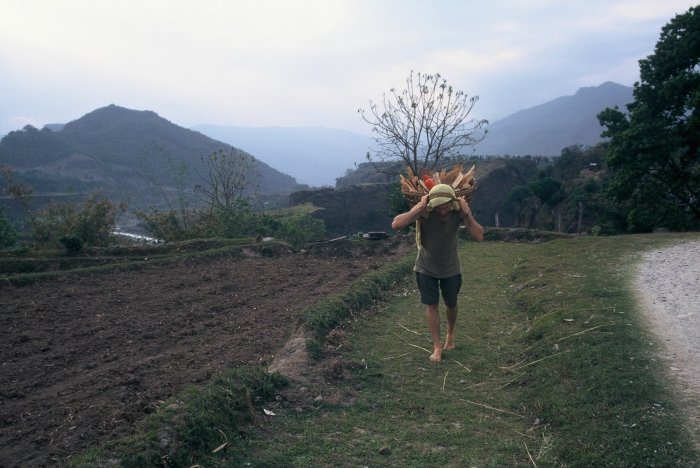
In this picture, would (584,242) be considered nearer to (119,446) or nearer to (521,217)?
(119,446)

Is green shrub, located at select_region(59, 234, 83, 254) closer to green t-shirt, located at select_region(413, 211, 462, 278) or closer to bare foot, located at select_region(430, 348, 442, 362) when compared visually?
green t-shirt, located at select_region(413, 211, 462, 278)

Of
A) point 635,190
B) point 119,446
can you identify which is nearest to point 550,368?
point 119,446

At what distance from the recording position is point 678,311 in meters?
6.40

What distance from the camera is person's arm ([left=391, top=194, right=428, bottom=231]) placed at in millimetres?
5305

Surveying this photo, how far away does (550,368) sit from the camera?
5.05 meters

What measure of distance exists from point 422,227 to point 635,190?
14.4 m

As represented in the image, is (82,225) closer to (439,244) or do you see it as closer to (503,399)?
(439,244)

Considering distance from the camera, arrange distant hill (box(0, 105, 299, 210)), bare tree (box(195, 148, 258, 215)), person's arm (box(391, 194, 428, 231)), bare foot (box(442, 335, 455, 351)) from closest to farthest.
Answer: person's arm (box(391, 194, 428, 231))
bare foot (box(442, 335, 455, 351))
bare tree (box(195, 148, 258, 215))
distant hill (box(0, 105, 299, 210))

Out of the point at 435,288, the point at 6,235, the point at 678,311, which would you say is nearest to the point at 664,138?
the point at 678,311

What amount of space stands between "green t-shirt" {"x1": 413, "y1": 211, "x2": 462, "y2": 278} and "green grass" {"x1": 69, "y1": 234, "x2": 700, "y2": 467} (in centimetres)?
103

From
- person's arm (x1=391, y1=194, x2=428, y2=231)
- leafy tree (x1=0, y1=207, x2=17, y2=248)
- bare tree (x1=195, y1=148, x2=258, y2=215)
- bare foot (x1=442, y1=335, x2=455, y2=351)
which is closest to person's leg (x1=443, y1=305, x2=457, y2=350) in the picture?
bare foot (x1=442, y1=335, x2=455, y2=351)

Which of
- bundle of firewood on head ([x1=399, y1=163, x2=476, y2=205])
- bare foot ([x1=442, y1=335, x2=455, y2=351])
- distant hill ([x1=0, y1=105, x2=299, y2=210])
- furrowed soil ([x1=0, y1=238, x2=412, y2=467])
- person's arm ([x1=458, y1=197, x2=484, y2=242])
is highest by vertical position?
distant hill ([x1=0, y1=105, x2=299, y2=210])

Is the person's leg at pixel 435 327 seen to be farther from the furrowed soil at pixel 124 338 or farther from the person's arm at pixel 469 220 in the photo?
the furrowed soil at pixel 124 338

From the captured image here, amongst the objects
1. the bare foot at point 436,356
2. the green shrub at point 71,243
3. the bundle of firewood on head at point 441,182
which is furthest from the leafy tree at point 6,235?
the bare foot at point 436,356
